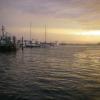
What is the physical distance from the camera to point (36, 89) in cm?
1605

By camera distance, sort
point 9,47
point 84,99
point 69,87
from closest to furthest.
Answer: point 84,99 → point 69,87 → point 9,47

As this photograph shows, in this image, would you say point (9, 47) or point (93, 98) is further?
point (9, 47)

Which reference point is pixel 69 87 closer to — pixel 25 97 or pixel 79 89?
pixel 79 89

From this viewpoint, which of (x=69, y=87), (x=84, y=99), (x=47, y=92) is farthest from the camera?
(x=69, y=87)

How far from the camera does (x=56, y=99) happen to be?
13.4 metres

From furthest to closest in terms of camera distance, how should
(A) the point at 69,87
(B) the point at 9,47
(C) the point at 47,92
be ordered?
(B) the point at 9,47, (A) the point at 69,87, (C) the point at 47,92

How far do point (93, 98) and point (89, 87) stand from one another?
3257mm

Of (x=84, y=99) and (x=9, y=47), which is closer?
(x=84, y=99)

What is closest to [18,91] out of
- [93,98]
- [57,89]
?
[57,89]

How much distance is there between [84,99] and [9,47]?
79.0 m

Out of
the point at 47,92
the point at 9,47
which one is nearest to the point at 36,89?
the point at 47,92

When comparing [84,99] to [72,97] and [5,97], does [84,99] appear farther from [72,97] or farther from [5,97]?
[5,97]

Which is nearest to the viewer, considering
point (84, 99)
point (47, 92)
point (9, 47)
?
point (84, 99)

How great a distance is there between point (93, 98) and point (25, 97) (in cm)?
455
